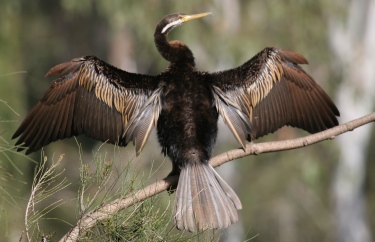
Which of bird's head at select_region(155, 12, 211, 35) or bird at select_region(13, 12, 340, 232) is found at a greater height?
bird's head at select_region(155, 12, 211, 35)

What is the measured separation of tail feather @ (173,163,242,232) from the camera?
12.4ft

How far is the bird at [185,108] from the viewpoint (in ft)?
13.5

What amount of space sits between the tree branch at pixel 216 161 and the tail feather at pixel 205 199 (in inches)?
2.9

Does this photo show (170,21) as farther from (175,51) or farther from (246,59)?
(246,59)

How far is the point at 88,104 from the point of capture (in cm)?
475

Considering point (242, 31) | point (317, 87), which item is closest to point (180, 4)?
point (242, 31)

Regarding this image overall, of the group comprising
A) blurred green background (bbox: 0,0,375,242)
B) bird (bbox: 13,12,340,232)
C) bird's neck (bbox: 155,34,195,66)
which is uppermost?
blurred green background (bbox: 0,0,375,242)

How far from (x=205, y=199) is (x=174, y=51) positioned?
106cm

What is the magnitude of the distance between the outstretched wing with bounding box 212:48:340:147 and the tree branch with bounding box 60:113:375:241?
0.51m

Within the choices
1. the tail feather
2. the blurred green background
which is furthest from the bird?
the blurred green background

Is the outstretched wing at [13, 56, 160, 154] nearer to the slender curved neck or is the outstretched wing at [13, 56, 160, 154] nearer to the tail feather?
the slender curved neck

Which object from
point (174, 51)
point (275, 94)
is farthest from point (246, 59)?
point (174, 51)

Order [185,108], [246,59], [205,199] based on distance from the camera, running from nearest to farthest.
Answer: [205,199], [185,108], [246,59]

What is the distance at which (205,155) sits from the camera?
421 cm
